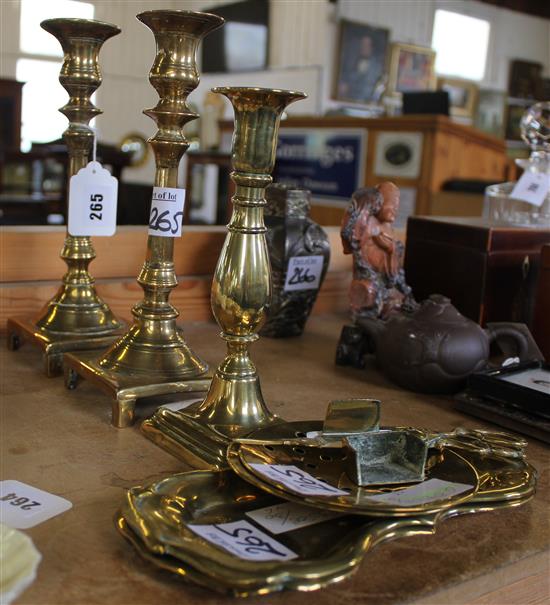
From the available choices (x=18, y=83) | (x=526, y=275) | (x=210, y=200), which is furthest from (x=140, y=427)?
(x=210, y=200)

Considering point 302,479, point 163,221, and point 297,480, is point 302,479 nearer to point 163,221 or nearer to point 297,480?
point 297,480

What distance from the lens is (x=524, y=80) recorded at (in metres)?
8.98

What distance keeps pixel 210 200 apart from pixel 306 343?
684 cm

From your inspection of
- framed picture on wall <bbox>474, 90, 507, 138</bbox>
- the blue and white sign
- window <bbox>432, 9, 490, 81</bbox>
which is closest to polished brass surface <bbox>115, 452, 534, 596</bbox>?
the blue and white sign

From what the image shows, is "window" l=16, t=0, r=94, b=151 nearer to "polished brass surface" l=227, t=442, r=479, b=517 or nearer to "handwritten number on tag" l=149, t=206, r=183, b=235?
"handwritten number on tag" l=149, t=206, r=183, b=235

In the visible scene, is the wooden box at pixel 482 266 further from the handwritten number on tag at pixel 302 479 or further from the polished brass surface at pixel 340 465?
the handwritten number on tag at pixel 302 479

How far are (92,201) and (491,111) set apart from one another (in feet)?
28.2

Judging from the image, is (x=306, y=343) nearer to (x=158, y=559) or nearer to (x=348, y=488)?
(x=348, y=488)

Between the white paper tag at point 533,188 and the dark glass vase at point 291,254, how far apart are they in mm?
381

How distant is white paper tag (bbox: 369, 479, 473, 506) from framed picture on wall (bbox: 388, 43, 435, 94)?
7649mm

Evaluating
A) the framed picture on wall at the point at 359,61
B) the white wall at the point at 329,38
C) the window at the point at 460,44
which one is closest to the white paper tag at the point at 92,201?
the white wall at the point at 329,38

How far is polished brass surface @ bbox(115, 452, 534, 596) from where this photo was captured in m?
0.48

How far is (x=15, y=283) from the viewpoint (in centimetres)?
115

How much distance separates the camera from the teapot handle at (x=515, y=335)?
1.03 meters
